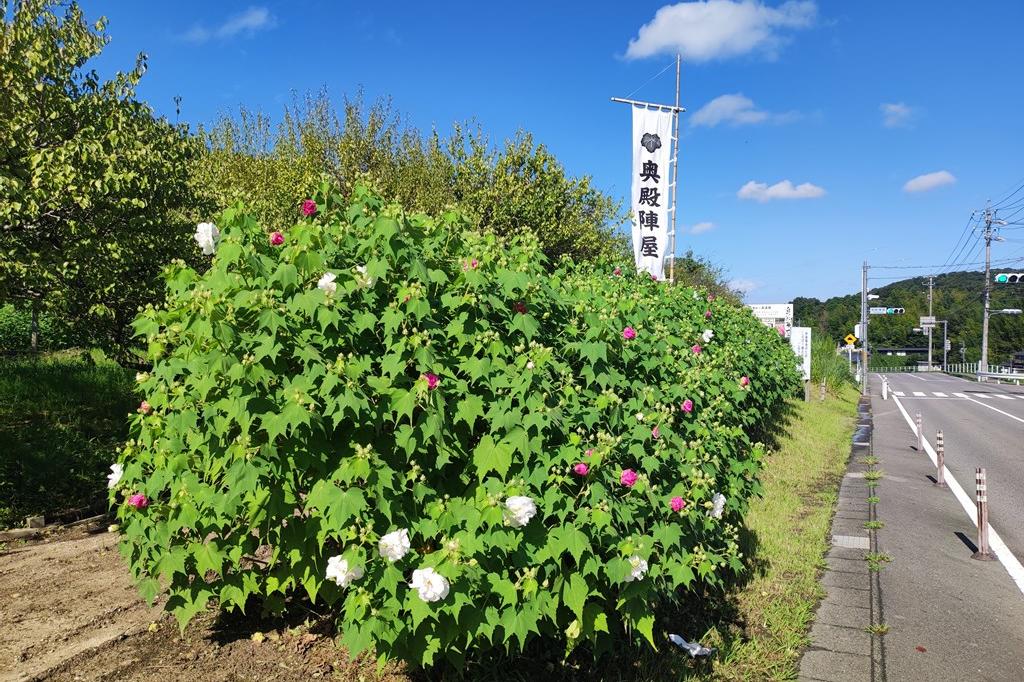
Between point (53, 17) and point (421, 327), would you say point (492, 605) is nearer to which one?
point (421, 327)

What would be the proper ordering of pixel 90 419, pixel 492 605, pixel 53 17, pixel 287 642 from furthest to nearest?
pixel 90 419
pixel 53 17
pixel 287 642
pixel 492 605

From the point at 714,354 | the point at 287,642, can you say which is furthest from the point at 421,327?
the point at 714,354

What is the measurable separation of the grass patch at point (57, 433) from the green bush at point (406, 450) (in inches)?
189

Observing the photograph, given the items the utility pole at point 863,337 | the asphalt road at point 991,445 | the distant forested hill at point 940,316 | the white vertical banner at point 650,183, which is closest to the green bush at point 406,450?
the asphalt road at point 991,445

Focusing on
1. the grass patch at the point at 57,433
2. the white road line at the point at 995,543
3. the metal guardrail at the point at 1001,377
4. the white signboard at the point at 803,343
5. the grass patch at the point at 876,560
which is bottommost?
the metal guardrail at the point at 1001,377

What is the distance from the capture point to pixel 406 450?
108 inches

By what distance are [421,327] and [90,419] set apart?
865 cm

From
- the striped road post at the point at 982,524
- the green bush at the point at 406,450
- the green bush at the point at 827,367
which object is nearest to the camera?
the green bush at the point at 406,450

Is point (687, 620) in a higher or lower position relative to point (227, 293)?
lower

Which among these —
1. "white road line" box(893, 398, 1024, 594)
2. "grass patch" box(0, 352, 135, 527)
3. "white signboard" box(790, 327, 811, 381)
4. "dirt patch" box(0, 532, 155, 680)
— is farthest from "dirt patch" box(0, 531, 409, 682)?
"white signboard" box(790, 327, 811, 381)

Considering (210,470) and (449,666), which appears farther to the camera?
(449,666)

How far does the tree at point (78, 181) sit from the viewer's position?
6.29m

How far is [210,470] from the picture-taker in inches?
126

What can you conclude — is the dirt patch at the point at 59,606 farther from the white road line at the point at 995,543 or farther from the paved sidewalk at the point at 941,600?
the white road line at the point at 995,543
